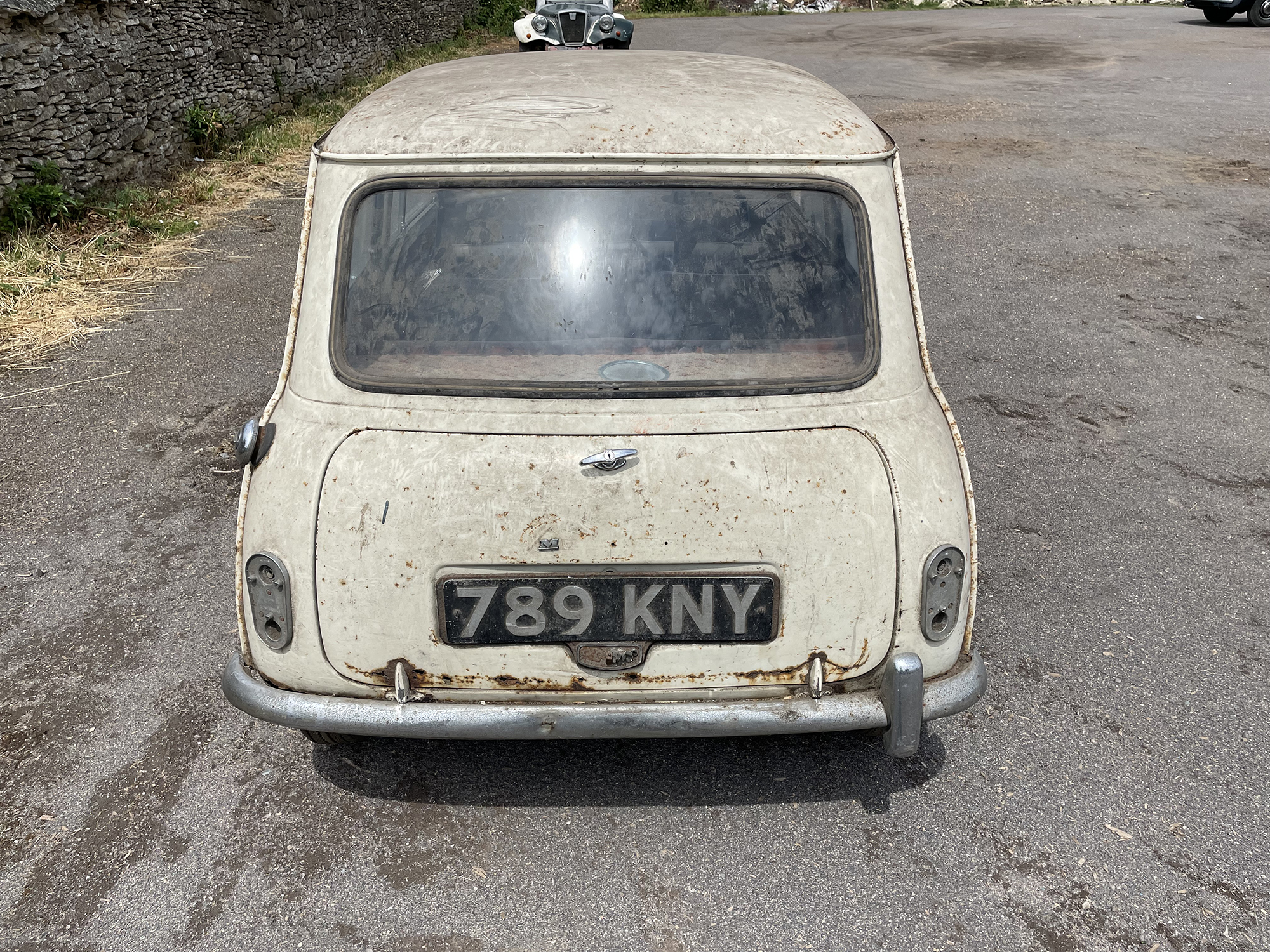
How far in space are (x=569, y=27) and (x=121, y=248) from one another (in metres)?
10.00

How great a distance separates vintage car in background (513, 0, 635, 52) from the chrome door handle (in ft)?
48.3

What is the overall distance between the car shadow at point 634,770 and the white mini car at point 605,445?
231 millimetres

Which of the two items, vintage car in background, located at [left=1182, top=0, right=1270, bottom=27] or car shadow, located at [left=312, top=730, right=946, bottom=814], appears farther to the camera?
vintage car in background, located at [left=1182, top=0, right=1270, bottom=27]

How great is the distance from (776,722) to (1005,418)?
3.23 metres

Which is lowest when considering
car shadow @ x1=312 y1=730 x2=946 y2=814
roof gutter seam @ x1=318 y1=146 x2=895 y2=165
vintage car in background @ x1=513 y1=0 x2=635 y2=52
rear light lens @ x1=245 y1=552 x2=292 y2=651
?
car shadow @ x1=312 y1=730 x2=946 y2=814

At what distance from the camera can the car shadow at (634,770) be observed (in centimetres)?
292

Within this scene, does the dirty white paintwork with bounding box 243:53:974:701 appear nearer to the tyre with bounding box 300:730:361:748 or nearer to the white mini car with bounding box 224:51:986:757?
the white mini car with bounding box 224:51:986:757

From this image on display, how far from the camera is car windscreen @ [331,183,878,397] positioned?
2.70 m

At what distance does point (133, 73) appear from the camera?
890 centimetres

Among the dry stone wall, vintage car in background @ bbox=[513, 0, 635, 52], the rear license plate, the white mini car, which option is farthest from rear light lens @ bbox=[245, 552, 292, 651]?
vintage car in background @ bbox=[513, 0, 635, 52]

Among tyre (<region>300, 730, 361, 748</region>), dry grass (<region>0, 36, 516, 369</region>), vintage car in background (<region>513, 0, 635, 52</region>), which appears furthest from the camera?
vintage car in background (<region>513, 0, 635, 52</region>)

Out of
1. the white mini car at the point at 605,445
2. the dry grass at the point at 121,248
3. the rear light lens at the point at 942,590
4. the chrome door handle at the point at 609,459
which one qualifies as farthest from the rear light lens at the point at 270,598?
the dry grass at the point at 121,248

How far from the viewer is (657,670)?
2.55 m

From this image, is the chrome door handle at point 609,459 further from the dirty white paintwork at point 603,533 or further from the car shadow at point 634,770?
the car shadow at point 634,770
